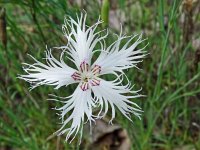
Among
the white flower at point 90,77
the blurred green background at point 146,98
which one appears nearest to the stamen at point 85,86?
the white flower at point 90,77

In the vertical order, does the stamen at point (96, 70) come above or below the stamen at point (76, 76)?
above

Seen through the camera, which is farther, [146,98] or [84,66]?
[146,98]

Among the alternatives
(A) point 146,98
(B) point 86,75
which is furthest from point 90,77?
(A) point 146,98

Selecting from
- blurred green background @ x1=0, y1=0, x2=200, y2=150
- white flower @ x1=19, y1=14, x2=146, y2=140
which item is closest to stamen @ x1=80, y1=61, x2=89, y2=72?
white flower @ x1=19, y1=14, x2=146, y2=140

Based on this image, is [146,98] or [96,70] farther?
[146,98]

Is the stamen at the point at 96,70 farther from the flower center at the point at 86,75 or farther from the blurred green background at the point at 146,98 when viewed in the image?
the blurred green background at the point at 146,98

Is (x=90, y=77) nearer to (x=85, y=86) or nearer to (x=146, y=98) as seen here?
(x=85, y=86)

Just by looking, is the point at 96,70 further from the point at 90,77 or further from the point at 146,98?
the point at 146,98

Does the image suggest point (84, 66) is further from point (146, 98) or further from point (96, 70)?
point (146, 98)

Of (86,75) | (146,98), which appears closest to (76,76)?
(86,75)
